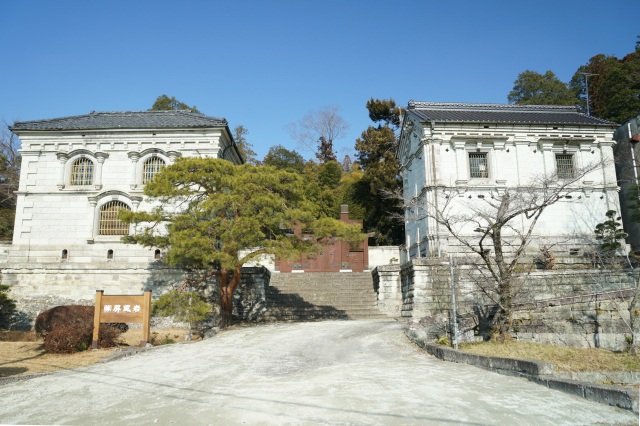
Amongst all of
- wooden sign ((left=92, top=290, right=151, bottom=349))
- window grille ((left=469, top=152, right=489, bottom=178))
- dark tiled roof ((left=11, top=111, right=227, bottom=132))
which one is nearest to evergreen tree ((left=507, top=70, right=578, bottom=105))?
window grille ((left=469, top=152, right=489, bottom=178))

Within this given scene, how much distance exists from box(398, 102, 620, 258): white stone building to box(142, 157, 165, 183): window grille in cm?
1210

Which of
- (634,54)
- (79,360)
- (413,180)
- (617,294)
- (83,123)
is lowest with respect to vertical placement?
(79,360)

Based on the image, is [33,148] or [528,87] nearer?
[33,148]

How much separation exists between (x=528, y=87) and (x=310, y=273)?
98.8 feet

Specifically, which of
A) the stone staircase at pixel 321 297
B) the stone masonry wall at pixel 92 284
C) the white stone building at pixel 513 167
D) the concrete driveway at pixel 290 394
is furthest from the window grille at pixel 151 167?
the white stone building at pixel 513 167

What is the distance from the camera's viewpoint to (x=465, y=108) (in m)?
25.2

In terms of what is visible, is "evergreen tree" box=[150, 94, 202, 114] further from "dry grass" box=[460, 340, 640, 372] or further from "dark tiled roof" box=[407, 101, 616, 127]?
"dry grass" box=[460, 340, 640, 372]

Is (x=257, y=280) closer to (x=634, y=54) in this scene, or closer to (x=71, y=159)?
(x=71, y=159)

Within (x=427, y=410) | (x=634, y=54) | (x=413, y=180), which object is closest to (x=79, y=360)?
(x=427, y=410)

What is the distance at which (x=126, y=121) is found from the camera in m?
22.8

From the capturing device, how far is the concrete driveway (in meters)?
5.61

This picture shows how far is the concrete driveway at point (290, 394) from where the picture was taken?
561 cm

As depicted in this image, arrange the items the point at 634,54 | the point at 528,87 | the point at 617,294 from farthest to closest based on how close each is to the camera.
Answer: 1. the point at 528,87
2. the point at 634,54
3. the point at 617,294

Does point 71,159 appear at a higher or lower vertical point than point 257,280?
higher
